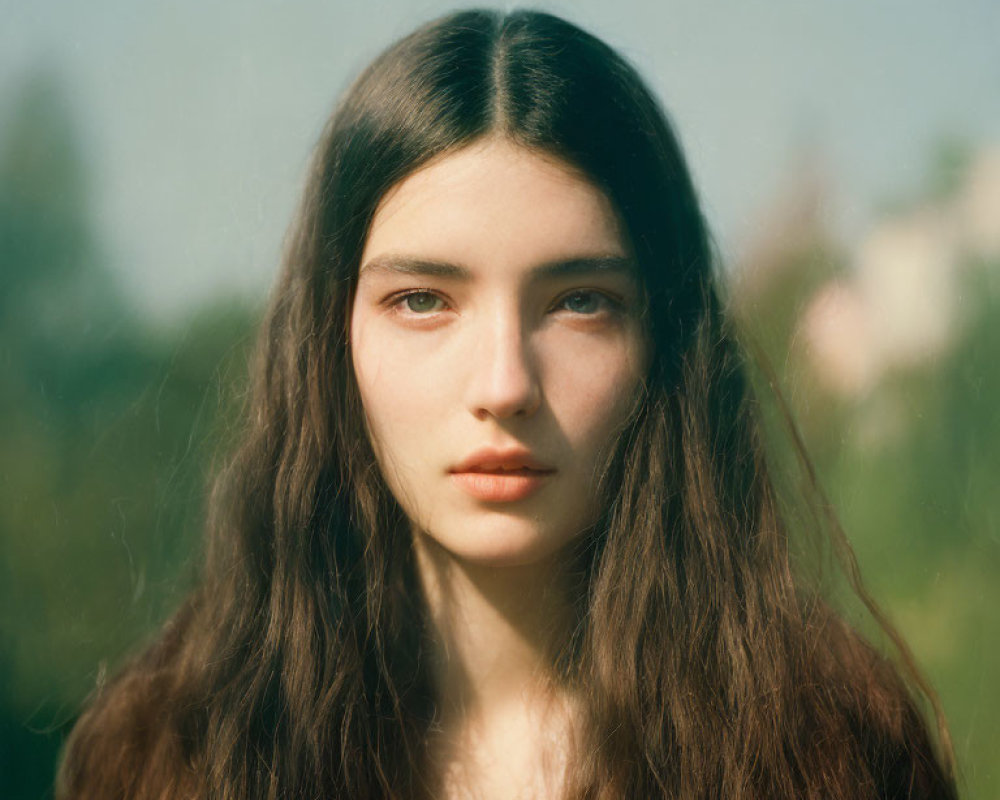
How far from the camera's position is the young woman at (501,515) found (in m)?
1.33

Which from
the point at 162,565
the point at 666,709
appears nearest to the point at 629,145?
the point at 666,709

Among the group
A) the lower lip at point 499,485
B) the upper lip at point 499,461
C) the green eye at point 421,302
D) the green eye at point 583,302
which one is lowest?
the lower lip at point 499,485

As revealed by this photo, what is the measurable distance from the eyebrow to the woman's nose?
8 cm

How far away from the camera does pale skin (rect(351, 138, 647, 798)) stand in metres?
1.29

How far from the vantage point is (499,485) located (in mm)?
1321

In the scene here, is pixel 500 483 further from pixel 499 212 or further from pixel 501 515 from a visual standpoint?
pixel 499 212

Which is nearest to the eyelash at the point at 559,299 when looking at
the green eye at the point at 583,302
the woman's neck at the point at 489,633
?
the green eye at the point at 583,302

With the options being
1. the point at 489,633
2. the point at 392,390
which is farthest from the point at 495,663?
the point at 392,390

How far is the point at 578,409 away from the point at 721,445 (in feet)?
0.93

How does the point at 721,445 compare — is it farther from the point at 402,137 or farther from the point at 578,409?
the point at 402,137

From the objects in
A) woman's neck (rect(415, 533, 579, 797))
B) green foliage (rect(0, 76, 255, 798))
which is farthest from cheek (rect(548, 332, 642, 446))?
green foliage (rect(0, 76, 255, 798))

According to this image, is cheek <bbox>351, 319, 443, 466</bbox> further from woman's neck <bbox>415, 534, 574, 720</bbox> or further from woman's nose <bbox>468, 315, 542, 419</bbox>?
woman's neck <bbox>415, 534, 574, 720</bbox>

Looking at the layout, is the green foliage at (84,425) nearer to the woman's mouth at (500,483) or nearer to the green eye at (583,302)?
the green eye at (583,302)

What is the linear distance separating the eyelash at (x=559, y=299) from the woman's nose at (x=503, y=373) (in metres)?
0.09
